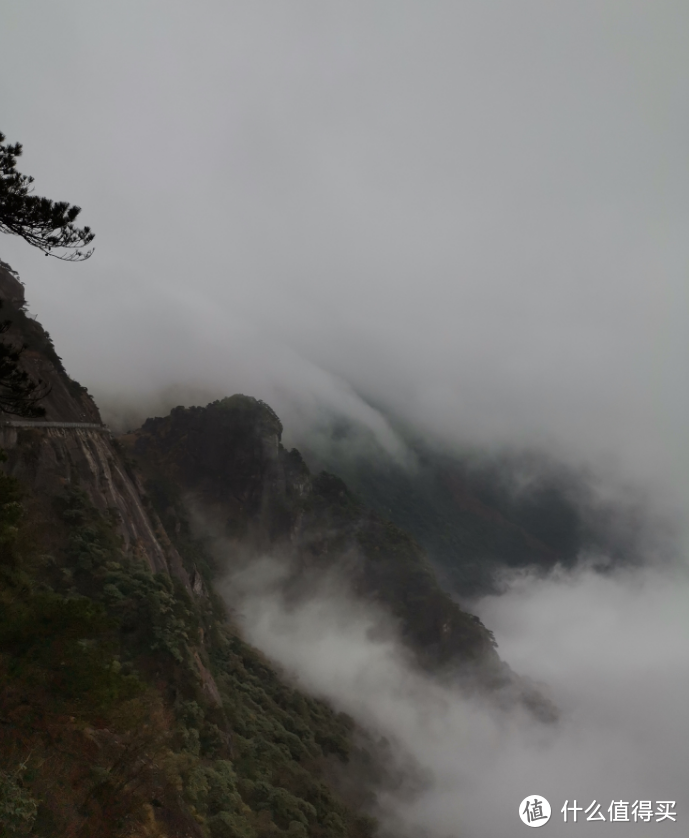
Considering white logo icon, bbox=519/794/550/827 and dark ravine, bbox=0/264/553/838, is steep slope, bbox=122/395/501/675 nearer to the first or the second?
dark ravine, bbox=0/264/553/838

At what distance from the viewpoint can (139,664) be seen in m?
35.2

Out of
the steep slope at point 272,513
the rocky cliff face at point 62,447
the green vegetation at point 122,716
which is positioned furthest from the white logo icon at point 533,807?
the rocky cliff face at point 62,447

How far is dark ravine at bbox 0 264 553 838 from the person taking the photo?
18375 millimetres

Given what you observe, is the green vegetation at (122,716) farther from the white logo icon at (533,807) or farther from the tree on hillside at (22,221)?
the white logo icon at (533,807)

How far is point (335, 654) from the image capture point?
101 meters

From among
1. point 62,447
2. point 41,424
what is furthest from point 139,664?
point 41,424

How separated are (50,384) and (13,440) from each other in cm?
985

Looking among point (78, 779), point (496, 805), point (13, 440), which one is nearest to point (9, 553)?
point (78, 779)

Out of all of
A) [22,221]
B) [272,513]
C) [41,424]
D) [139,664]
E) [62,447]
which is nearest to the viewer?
[22,221]

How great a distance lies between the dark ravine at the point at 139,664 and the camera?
1838 cm

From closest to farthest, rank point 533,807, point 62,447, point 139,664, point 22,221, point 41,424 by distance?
point 22,221
point 139,664
point 41,424
point 62,447
point 533,807

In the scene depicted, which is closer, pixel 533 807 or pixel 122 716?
pixel 122 716

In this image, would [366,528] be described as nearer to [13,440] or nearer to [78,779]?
[13,440]

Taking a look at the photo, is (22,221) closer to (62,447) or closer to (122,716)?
(122,716)
